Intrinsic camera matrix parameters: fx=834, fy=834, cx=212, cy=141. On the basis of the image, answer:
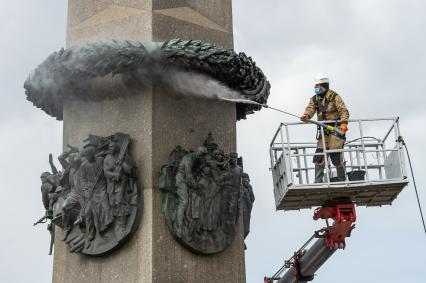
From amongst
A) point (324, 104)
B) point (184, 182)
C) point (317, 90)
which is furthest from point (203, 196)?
point (317, 90)

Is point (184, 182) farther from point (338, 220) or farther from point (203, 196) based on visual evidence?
point (338, 220)

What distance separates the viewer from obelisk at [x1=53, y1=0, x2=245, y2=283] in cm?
1038

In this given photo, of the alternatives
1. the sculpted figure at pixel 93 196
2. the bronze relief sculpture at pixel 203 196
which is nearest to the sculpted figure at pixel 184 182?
the bronze relief sculpture at pixel 203 196

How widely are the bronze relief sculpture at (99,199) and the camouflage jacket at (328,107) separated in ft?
10.7

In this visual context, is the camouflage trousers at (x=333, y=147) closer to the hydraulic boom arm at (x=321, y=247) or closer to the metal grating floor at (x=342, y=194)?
the metal grating floor at (x=342, y=194)

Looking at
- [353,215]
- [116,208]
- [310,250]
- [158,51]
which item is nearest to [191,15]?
[158,51]

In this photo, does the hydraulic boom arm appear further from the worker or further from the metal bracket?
the worker

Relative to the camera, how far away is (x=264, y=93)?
12023 mm

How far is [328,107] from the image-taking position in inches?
496

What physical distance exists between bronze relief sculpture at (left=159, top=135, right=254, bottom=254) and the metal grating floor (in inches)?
65.3

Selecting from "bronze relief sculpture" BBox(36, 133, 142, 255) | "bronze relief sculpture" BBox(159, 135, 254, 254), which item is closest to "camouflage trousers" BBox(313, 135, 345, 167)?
"bronze relief sculpture" BBox(159, 135, 254, 254)

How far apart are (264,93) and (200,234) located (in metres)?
2.52

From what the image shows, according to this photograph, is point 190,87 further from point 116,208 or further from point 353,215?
point 353,215

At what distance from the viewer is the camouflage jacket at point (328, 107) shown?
12539 millimetres
